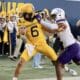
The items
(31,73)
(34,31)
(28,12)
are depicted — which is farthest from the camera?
(31,73)

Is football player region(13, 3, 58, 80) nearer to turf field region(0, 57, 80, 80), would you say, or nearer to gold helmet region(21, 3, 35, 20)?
Result: gold helmet region(21, 3, 35, 20)

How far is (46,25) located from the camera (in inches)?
362

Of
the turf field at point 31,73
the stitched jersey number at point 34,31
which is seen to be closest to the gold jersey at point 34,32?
the stitched jersey number at point 34,31

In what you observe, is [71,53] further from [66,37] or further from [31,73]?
[31,73]

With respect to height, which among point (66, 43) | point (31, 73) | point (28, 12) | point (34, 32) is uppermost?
point (28, 12)

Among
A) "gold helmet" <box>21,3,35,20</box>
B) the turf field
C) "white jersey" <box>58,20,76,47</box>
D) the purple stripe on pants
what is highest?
"gold helmet" <box>21,3,35,20</box>

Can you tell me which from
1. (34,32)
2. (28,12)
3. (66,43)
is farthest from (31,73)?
(66,43)

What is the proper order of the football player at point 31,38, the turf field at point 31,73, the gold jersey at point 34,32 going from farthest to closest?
the turf field at point 31,73 < the gold jersey at point 34,32 < the football player at point 31,38

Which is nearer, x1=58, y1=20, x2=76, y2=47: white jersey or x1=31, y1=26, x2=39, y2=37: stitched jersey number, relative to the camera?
x1=58, y1=20, x2=76, y2=47: white jersey

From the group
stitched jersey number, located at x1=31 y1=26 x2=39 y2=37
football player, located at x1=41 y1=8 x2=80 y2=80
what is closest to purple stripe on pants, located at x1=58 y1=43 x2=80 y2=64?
football player, located at x1=41 y1=8 x2=80 y2=80

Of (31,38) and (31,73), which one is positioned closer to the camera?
(31,38)

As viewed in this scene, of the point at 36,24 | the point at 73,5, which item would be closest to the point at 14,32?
the point at 73,5

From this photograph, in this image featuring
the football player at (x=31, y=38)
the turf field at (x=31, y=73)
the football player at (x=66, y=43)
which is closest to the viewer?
the football player at (x=66, y=43)

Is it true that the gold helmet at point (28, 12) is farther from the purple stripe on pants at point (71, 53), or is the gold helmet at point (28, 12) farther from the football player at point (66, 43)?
the purple stripe on pants at point (71, 53)
